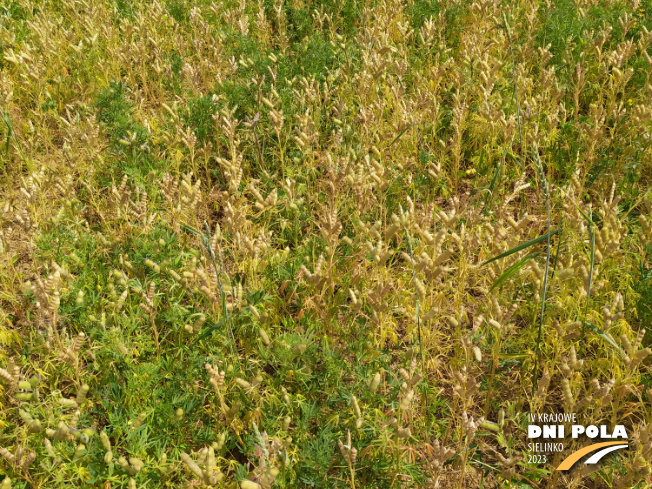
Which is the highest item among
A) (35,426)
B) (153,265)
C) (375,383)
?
(153,265)

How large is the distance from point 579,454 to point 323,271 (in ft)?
4.71

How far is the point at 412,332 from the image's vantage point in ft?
8.34

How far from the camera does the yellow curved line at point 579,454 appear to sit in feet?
7.08

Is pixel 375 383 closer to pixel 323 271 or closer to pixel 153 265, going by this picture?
pixel 323 271

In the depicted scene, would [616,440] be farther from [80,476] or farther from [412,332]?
[80,476]

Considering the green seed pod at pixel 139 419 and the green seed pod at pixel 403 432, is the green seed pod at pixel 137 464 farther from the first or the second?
the green seed pod at pixel 403 432

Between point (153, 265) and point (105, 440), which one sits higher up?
point (153, 265)

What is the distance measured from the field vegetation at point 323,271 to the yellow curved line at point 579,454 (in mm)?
35

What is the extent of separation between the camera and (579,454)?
2.19 m

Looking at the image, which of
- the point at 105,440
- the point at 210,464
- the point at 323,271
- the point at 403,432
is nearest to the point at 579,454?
the point at 403,432

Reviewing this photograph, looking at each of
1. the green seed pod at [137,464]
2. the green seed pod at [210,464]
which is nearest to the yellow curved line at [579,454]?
the green seed pod at [210,464]

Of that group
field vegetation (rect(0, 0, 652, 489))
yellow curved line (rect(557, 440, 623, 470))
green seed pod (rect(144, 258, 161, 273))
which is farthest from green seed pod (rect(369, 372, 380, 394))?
green seed pod (rect(144, 258, 161, 273))

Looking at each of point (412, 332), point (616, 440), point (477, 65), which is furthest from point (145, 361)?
point (477, 65)

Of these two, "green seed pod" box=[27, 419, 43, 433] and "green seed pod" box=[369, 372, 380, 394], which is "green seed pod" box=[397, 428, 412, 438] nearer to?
"green seed pod" box=[369, 372, 380, 394]
